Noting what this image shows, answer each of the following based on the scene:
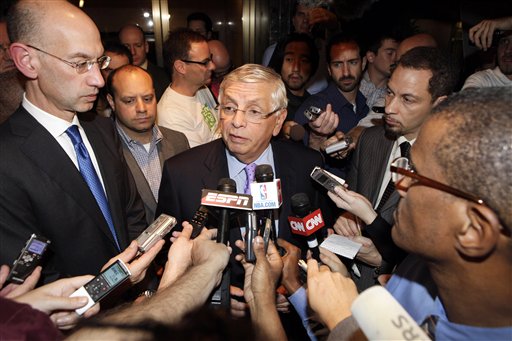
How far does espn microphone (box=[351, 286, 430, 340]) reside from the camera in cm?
90

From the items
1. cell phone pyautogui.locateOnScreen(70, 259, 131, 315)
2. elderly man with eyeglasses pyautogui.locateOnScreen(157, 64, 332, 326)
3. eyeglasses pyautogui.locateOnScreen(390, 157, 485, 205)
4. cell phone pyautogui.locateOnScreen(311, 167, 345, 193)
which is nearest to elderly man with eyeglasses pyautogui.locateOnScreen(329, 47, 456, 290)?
cell phone pyautogui.locateOnScreen(311, 167, 345, 193)

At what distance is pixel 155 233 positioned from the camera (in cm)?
165

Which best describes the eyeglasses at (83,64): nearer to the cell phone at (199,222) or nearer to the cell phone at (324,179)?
the cell phone at (199,222)

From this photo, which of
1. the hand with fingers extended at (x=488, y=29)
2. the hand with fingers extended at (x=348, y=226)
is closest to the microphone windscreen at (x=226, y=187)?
the hand with fingers extended at (x=348, y=226)

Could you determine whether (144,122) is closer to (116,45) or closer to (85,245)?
(85,245)

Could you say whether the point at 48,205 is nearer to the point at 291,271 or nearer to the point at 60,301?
the point at 60,301

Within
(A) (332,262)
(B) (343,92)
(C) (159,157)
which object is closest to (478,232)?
(A) (332,262)

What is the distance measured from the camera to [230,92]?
2.13 meters

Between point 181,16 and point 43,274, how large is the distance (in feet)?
21.8

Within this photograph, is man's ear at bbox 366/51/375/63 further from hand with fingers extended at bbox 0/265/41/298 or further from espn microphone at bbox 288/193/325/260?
hand with fingers extended at bbox 0/265/41/298

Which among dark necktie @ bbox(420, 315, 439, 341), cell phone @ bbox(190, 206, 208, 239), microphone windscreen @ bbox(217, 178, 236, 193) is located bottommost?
dark necktie @ bbox(420, 315, 439, 341)

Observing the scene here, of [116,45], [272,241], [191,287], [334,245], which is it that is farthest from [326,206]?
[116,45]

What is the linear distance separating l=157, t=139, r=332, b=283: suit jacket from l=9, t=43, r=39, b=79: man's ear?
2.66 feet

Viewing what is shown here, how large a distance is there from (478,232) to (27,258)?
152cm
